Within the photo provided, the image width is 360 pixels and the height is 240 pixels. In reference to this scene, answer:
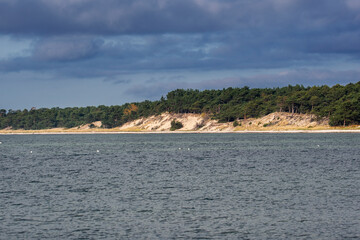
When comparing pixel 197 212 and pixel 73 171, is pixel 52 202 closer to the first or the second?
pixel 197 212

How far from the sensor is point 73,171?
65438 mm

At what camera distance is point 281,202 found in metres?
37.7

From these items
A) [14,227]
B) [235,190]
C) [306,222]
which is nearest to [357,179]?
[235,190]

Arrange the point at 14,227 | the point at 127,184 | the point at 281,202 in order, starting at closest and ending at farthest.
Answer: the point at 14,227
the point at 281,202
the point at 127,184

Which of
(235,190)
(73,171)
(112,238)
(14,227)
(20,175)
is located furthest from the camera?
(73,171)

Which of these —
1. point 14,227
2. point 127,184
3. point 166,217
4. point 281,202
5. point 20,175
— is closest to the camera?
point 14,227

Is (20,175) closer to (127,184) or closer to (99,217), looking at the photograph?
(127,184)

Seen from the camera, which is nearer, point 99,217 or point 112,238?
point 112,238

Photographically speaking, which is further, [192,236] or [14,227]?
[14,227]

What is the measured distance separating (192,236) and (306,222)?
777cm

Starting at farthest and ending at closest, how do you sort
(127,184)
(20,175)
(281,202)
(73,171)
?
(73,171) < (20,175) < (127,184) < (281,202)

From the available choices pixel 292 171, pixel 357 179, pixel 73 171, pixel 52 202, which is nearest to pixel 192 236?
pixel 52 202

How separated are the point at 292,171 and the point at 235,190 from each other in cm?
1807

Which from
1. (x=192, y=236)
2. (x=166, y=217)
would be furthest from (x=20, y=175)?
(x=192, y=236)
